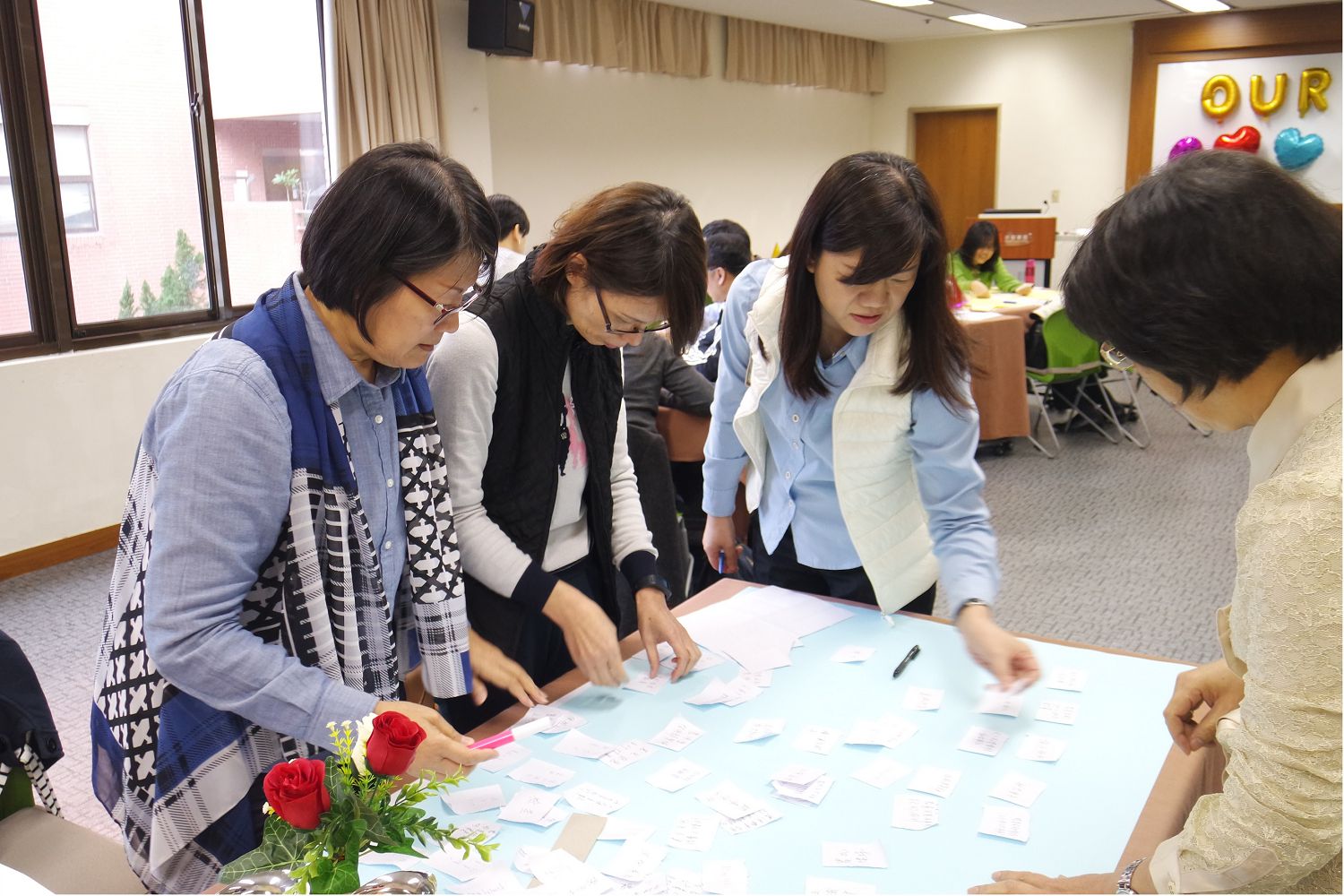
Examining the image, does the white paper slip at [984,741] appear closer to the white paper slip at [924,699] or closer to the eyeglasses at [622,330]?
the white paper slip at [924,699]

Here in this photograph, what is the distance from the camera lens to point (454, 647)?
1.42 m

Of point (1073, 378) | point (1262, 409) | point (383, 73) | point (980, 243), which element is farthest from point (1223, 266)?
point (980, 243)

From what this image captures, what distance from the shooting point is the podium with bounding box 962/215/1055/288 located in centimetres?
844

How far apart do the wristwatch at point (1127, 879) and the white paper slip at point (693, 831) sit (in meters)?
0.43

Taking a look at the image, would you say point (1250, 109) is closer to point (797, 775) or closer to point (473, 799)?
point (797, 775)

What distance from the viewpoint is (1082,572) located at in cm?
415

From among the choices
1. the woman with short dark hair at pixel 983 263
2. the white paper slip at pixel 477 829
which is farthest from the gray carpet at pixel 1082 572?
the white paper slip at pixel 477 829

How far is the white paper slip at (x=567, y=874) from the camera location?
111cm

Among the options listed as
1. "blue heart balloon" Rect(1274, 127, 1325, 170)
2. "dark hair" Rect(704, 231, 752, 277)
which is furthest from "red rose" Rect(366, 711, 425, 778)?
"blue heart balloon" Rect(1274, 127, 1325, 170)

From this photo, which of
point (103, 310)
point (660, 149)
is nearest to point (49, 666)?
point (103, 310)

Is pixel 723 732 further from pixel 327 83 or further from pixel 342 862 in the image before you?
pixel 327 83

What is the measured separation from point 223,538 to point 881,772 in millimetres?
851

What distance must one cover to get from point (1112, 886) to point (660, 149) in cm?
797

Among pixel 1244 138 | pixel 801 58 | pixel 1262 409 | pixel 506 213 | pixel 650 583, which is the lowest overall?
pixel 650 583
